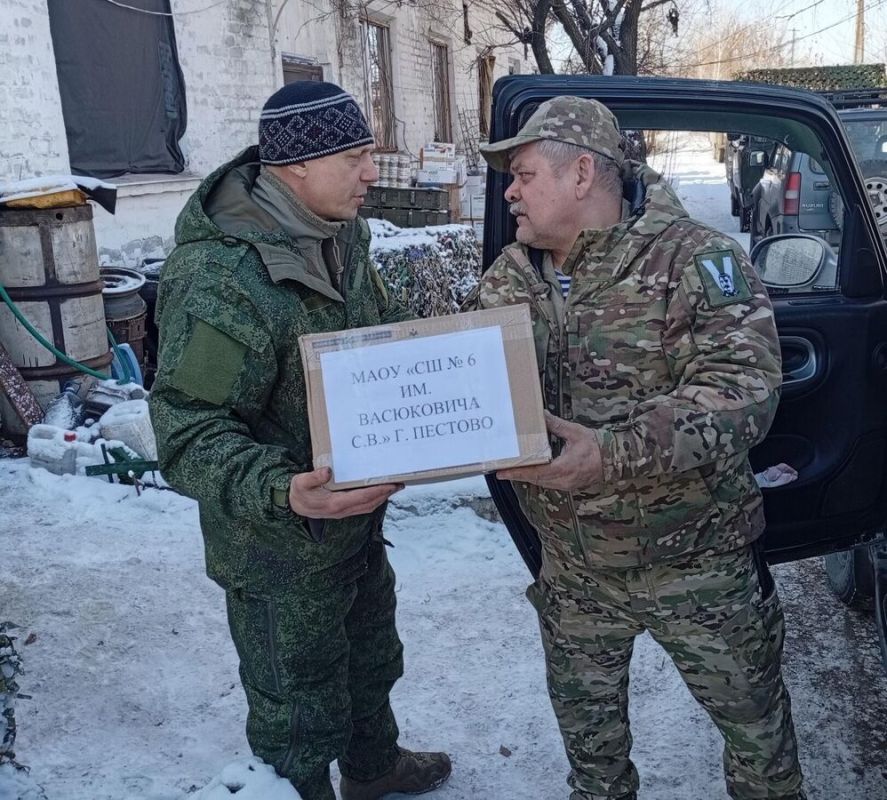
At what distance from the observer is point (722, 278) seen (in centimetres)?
183

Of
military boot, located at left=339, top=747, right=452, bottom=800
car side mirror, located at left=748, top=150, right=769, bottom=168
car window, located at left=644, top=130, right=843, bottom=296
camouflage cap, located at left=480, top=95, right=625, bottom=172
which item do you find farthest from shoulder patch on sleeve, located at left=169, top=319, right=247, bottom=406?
car side mirror, located at left=748, top=150, right=769, bottom=168

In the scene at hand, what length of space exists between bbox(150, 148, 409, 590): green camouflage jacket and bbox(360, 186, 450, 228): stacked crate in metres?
6.87

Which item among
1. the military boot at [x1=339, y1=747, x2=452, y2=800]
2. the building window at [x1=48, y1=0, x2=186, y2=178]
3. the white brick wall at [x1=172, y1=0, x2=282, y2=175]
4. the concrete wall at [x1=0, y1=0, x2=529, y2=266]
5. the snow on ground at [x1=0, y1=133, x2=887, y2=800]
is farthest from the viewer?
the white brick wall at [x1=172, y1=0, x2=282, y2=175]

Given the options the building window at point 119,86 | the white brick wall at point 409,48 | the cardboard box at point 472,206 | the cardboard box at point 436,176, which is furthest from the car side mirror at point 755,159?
the building window at point 119,86

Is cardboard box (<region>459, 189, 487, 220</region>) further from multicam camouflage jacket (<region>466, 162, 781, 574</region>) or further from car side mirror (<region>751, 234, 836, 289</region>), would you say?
multicam camouflage jacket (<region>466, 162, 781, 574</region>)

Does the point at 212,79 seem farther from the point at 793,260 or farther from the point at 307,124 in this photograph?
the point at 307,124

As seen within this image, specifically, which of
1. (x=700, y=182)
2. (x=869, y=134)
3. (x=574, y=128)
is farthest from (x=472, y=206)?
(x=700, y=182)

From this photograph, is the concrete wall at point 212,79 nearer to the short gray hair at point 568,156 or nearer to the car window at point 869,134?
the short gray hair at point 568,156

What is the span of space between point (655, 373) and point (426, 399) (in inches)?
19.9

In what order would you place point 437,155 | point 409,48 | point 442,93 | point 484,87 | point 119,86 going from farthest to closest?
point 484,87 < point 442,93 < point 409,48 < point 437,155 < point 119,86

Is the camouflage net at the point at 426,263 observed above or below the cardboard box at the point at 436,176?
below

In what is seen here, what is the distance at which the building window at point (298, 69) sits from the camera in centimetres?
1010

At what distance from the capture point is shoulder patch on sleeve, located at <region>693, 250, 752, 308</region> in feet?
5.96

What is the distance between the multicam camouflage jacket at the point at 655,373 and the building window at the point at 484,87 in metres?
14.9
